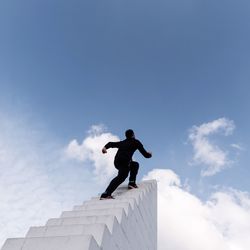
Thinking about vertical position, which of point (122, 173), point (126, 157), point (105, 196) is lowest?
point (105, 196)

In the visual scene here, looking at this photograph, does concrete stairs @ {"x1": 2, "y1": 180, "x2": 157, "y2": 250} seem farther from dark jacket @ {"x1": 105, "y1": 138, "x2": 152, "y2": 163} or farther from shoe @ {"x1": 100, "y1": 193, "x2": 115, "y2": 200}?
dark jacket @ {"x1": 105, "y1": 138, "x2": 152, "y2": 163}

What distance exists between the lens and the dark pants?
564 cm

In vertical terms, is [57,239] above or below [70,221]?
below

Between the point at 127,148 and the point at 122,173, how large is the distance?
57 cm

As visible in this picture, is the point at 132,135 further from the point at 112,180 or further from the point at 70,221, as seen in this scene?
the point at 70,221

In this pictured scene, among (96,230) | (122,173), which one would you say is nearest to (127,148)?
(122,173)

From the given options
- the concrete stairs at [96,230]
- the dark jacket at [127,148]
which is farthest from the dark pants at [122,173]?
the concrete stairs at [96,230]

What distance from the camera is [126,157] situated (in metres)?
6.23

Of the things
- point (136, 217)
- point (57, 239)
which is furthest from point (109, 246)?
point (136, 217)

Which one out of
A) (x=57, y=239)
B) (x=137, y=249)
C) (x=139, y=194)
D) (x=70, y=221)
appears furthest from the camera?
(x=139, y=194)

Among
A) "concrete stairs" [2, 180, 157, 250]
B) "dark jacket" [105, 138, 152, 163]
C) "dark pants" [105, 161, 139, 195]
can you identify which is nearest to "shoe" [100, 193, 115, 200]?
"dark pants" [105, 161, 139, 195]

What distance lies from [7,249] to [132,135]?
379 centimetres

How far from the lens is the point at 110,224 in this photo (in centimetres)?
366

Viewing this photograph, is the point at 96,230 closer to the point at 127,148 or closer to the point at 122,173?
the point at 122,173
